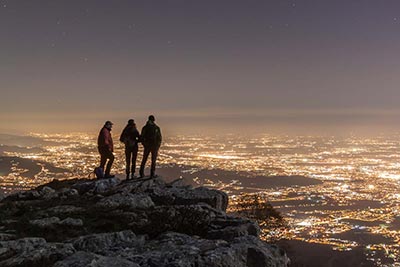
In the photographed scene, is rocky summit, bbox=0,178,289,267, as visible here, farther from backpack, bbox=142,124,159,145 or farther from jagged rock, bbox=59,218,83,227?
backpack, bbox=142,124,159,145

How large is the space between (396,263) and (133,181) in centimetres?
7565

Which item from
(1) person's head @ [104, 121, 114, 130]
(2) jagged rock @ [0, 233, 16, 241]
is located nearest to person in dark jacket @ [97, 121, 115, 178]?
(1) person's head @ [104, 121, 114, 130]

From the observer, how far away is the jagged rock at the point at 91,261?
27.7 feet

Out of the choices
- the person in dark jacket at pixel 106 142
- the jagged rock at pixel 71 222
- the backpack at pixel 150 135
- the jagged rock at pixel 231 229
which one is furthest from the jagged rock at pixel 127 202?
the person in dark jacket at pixel 106 142

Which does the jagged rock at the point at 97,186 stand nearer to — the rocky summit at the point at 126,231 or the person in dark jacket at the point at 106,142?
the rocky summit at the point at 126,231

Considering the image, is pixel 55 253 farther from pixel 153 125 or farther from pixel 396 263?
pixel 396 263

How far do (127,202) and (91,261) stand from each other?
25.8ft

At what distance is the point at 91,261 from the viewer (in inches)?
336

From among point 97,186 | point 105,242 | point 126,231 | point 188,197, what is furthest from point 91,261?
point 97,186

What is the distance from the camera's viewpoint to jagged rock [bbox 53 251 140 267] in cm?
845

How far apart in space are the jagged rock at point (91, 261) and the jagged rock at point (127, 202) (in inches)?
277

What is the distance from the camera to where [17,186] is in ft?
584

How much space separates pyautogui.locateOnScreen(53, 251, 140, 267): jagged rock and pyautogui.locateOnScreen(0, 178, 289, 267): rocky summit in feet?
0.08

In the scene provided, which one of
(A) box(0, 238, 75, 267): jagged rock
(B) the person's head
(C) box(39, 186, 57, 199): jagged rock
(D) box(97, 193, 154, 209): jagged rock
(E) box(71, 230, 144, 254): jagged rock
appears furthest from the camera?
(B) the person's head
